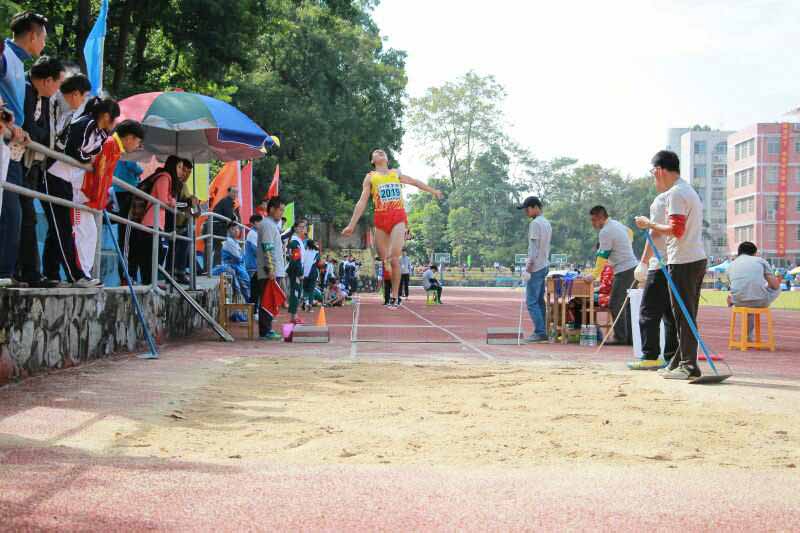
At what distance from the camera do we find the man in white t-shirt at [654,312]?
26.8ft

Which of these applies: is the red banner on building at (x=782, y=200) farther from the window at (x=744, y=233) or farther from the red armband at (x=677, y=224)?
the red armband at (x=677, y=224)

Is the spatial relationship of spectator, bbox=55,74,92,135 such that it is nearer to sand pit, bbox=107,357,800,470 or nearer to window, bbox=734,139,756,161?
sand pit, bbox=107,357,800,470

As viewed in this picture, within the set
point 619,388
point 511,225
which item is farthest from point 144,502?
point 511,225

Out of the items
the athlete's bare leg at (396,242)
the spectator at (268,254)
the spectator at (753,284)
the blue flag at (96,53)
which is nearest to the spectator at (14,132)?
the blue flag at (96,53)

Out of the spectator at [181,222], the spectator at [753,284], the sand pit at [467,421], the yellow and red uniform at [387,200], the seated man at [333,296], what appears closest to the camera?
the sand pit at [467,421]

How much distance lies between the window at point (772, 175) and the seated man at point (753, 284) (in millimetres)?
92843

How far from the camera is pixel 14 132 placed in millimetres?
6082

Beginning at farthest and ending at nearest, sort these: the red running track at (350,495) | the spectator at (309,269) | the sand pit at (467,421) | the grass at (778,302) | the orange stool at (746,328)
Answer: the grass at (778,302), the spectator at (309,269), the orange stool at (746,328), the sand pit at (467,421), the red running track at (350,495)

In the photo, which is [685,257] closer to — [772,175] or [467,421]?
[467,421]

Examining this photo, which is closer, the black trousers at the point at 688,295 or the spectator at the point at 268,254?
the black trousers at the point at 688,295

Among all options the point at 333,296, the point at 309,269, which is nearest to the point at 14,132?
the point at 309,269

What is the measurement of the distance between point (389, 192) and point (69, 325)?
178 inches

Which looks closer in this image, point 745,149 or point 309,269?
point 309,269

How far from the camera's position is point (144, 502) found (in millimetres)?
3307
